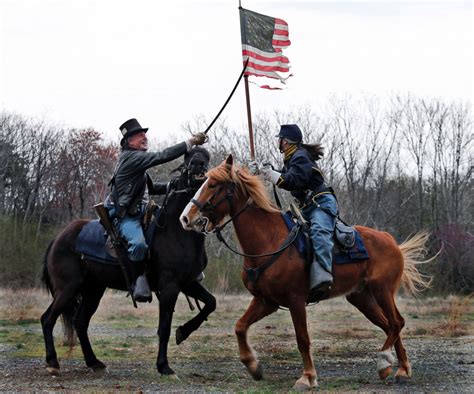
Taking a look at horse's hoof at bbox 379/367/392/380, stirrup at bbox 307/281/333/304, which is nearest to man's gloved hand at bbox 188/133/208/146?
stirrup at bbox 307/281/333/304

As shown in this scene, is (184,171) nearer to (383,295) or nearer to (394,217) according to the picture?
(383,295)

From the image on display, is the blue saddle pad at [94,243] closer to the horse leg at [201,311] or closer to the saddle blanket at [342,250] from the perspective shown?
the horse leg at [201,311]

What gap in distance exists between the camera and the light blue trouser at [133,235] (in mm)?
10820

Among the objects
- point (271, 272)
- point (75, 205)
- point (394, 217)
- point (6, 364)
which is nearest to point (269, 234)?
point (271, 272)

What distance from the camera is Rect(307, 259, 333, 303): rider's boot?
10133 mm

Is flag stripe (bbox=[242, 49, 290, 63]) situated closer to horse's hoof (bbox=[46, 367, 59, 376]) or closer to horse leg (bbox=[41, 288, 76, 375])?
horse leg (bbox=[41, 288, 76, 375])

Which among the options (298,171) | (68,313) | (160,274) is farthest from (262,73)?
(68,313)

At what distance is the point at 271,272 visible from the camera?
10133mm

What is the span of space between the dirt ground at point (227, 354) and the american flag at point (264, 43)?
433cm

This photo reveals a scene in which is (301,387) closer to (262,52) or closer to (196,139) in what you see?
(196,139)

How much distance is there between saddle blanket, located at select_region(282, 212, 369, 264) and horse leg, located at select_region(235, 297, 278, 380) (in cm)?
84

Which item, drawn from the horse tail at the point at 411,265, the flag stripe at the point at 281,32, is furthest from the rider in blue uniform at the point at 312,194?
the flag stripe at the point at 281,32

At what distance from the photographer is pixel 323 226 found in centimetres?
1051

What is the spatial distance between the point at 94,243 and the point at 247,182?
2534 mm
